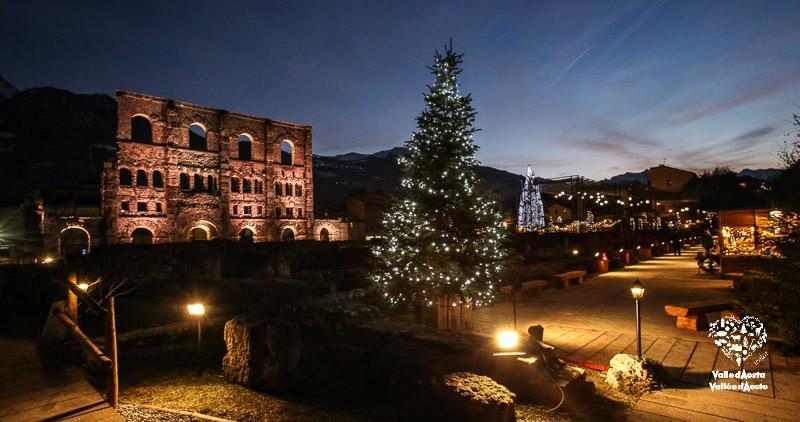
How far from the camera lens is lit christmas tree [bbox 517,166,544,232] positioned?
4731 cm

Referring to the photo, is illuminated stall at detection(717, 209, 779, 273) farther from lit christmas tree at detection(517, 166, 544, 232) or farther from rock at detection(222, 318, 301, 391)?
lit christmas tree at detection(517, 166, 544, 232)

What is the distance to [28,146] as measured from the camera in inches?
3327

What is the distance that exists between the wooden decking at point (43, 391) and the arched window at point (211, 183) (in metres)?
31.8

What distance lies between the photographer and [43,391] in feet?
19.2

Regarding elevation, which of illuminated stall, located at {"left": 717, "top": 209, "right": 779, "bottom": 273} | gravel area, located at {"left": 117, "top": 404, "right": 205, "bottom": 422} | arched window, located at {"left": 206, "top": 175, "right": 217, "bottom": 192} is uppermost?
arched window, located at {"left": 206, "top": 175, "right": 217, "bottom": 192}

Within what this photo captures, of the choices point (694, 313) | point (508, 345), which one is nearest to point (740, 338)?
point (694, 313)

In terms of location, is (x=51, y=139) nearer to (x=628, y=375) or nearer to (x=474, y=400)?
(x=474, y=400)

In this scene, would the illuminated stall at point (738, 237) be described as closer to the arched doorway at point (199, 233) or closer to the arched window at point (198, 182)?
the arched window at point (198, 182)

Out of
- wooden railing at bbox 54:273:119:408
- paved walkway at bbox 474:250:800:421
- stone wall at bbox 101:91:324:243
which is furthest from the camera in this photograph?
stone wall at bbox 101:91:324:243

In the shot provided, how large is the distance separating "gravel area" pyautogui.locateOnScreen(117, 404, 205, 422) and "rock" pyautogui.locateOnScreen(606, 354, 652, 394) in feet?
21.9

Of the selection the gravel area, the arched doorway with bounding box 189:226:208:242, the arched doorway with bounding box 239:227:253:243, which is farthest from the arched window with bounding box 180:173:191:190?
the gravel area

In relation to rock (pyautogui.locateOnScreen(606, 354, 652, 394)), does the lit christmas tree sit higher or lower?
higher

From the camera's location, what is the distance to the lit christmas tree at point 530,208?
1863 inches

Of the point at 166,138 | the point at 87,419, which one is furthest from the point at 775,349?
the point at 166,138
